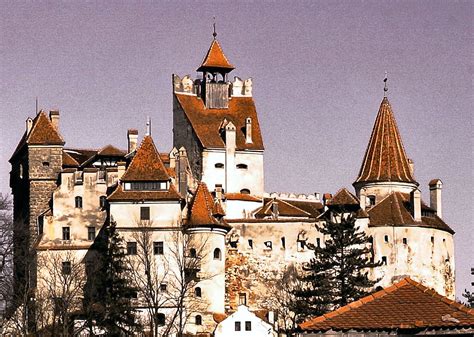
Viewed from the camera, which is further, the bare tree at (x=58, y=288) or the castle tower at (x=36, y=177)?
the castle tower at (x=36, y=177)

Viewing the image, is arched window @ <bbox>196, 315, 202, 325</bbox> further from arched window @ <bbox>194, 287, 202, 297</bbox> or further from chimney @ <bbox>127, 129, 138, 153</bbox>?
chimney @ <bbox>127, 129, 138, 153</bbox>

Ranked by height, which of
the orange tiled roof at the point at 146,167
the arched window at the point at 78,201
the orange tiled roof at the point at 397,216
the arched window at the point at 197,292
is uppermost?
the orange tiled roof at the point at 146,167

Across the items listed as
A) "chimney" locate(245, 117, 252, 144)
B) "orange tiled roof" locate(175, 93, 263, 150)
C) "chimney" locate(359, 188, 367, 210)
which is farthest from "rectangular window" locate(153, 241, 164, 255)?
"chimney" locate(359, 188, 367, 210)

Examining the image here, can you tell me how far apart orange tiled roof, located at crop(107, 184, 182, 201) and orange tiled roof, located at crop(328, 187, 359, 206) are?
39.7 feet

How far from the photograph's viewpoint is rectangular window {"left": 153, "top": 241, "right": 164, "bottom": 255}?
88.6m

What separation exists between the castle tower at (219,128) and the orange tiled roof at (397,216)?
892 cm

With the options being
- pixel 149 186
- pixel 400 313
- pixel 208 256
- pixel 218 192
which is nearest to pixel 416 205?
pixel 218 192

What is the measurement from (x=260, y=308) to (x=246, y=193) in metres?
10.5

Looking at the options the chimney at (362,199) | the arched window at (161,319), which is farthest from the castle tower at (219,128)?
the arched window at (161,319)

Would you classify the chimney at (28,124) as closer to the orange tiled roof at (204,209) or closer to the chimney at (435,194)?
the orange tiled roof at (204,209)

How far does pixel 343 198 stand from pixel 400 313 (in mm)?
70098

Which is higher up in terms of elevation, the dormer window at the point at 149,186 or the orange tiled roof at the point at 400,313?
the dormer window at the point at 149,186

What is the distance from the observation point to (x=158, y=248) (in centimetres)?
8875

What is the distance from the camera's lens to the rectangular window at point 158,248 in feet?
291
